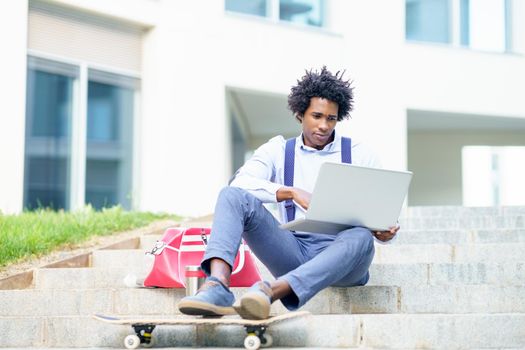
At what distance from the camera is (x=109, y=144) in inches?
491

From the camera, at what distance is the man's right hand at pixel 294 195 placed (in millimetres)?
5367

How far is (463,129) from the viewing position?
17.3 meters

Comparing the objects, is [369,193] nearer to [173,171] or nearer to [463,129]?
[173,171]

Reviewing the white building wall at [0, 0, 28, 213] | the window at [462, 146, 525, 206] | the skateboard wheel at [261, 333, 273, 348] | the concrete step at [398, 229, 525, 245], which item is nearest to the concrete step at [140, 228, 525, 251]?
the concrete step at [398, 229, 525, 245]

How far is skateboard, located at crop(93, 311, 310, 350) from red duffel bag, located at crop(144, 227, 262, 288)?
0.72 m

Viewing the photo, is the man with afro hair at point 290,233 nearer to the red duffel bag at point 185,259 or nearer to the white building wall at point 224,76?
the red duffel bag at point 185,259

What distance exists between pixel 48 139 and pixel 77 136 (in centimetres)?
47

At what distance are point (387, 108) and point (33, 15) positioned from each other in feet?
18.4

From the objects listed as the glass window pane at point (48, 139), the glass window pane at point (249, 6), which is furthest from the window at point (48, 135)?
the glass window pane at point (249, 6)

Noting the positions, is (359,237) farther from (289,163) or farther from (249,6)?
(249,6)

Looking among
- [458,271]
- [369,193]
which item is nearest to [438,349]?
[369,193]

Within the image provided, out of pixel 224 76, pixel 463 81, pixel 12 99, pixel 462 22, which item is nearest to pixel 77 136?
pixel 12 99

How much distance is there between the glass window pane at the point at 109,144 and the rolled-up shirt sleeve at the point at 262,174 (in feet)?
21.5

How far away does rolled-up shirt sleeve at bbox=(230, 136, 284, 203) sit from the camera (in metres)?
5.48
